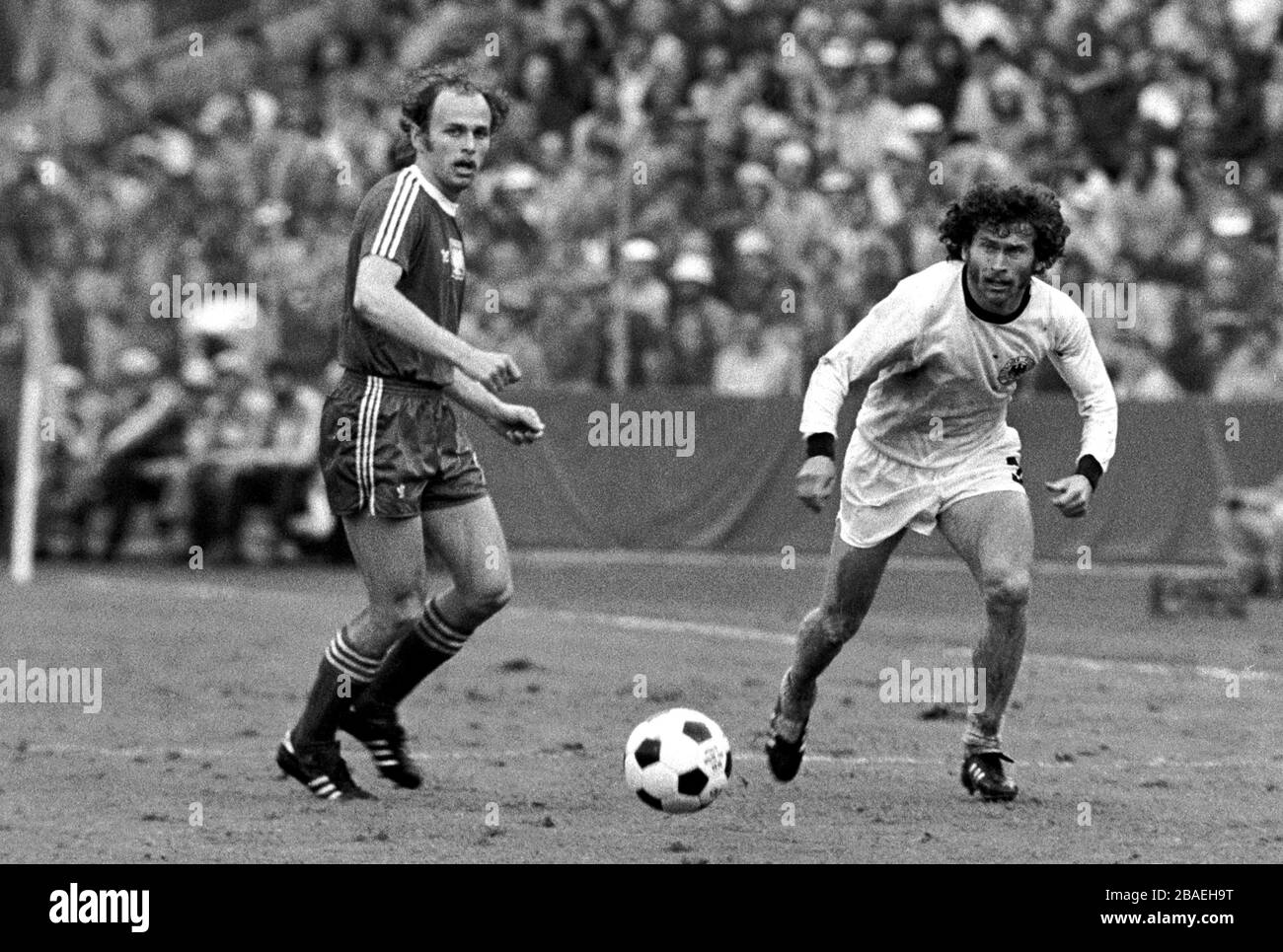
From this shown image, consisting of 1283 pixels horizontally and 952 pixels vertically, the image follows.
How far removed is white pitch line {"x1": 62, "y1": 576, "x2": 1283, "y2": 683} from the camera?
1383cm

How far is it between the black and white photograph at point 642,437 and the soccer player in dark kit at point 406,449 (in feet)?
0.06

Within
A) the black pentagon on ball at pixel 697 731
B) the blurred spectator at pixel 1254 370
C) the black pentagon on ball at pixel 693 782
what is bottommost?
the black pentagon on ball at pixel 693 782

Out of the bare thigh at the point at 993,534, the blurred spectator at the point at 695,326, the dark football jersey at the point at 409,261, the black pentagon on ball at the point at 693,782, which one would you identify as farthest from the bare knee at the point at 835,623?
the blurred spectator at the point at 695,326

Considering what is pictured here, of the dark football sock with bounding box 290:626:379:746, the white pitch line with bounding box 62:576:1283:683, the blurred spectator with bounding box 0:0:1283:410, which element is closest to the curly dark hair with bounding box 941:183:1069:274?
the dark football sock with bounding box 290:626:379:746

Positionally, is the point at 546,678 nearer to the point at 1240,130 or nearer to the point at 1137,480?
the point at 1137,480

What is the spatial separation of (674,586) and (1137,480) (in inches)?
132

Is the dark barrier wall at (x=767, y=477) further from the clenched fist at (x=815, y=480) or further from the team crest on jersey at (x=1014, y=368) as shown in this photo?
the clenched fist at (x=815, y=480)

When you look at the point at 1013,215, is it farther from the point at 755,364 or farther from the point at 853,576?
the point at 755,364

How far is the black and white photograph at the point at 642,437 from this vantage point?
9.03 metres

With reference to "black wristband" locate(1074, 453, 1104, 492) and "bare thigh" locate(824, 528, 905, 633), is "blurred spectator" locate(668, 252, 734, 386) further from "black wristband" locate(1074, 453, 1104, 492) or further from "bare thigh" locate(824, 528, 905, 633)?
"black wristband" locate(1074, 453, 1104, 492)

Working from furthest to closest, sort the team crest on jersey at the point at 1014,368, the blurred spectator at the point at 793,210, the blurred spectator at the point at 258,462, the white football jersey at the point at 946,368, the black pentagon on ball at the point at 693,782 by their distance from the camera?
the blurred spectator at the point at 258,462, the blurred spectator at the point at 793,210, the team crest on jersey at the point at 1014,368, the white football jersey at the point at 946,368, the black pentagon on ball at the point at 693,782

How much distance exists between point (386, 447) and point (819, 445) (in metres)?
1.45

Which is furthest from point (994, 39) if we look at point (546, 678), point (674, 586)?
point (546, 678)

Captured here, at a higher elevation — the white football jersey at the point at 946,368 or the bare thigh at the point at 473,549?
the white football jersey at the point at 946,368
